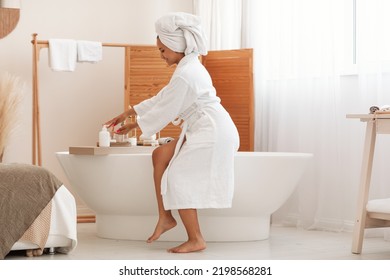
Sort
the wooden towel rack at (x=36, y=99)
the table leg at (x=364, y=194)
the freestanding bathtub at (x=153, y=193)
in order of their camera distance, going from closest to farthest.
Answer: the table leg at (x=364, y=194) → the freestanding bathtub at (x=153, y=193) → the wooden towel rack at (x=36, y=99)

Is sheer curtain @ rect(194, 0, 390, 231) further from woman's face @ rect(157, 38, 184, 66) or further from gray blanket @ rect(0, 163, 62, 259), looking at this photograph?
gray blanket @ rect(0, 163, 62, 259)

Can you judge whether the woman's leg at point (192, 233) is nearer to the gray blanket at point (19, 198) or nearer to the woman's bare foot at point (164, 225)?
the woman's bare foot at point (164, 225)

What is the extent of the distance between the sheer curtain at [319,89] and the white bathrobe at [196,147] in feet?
3.83

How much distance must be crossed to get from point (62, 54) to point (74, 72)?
493 mm

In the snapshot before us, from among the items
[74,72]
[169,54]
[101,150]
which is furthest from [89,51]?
[169,54]

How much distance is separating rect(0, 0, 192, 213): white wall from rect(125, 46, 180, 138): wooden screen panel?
47 centimetres

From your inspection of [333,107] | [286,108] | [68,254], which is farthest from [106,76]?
[68,254]

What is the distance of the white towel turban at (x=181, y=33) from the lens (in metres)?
4.29

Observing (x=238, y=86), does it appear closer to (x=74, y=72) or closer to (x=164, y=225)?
(x=74, y=72)

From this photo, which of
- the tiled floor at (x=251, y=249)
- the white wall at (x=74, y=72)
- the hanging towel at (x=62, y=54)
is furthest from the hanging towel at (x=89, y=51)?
the tiled floor at (x=251, y=249)

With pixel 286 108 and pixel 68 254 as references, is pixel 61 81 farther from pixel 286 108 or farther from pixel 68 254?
pixel 68 254

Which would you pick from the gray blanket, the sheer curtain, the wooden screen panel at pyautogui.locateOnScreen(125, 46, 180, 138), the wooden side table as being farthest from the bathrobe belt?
the wooden screen panel at pyautogui.locateOnScreen(125, 46, 180, 138)

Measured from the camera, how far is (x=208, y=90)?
14.1 ft

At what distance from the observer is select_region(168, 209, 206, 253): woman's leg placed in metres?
4.19
